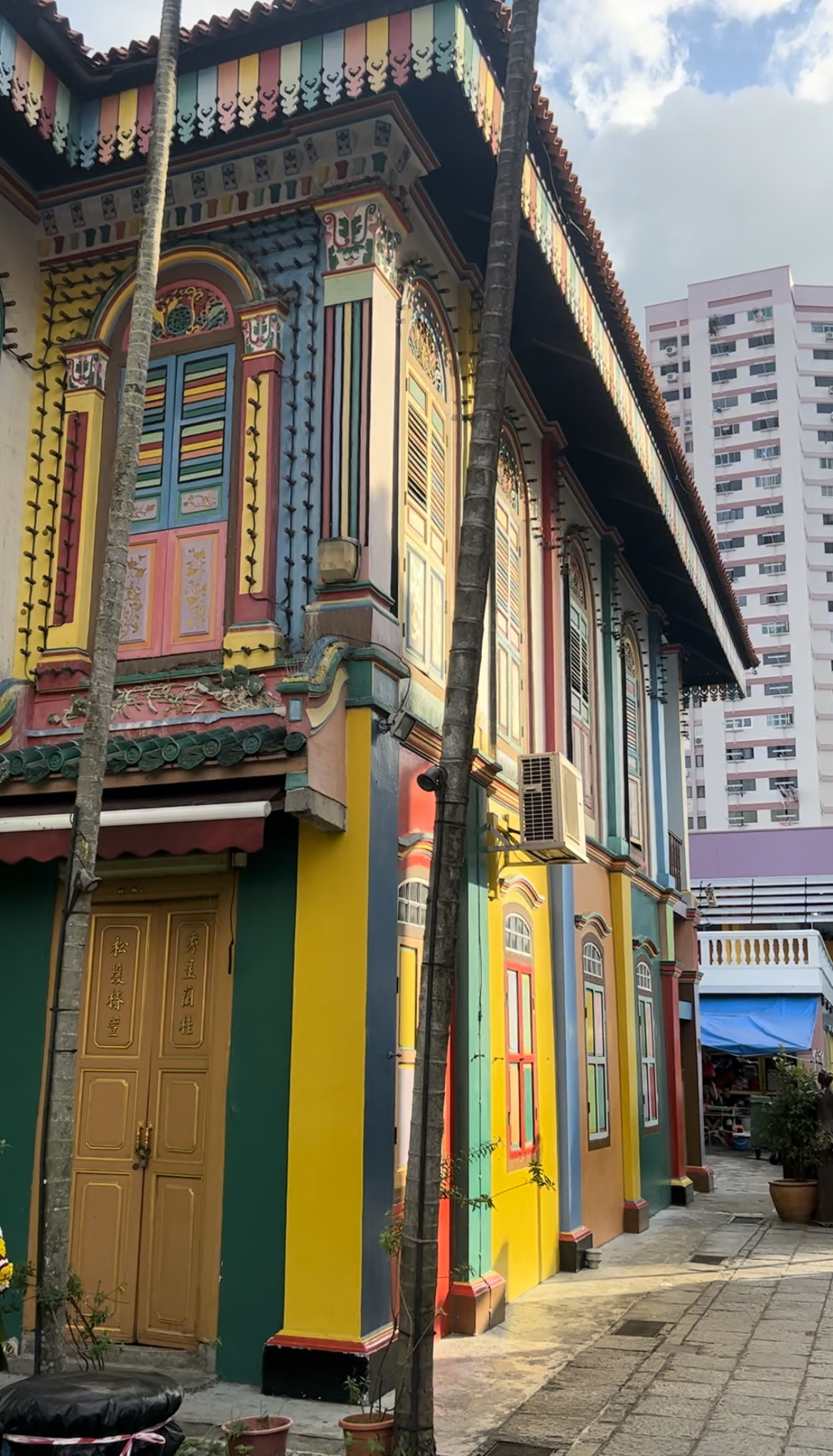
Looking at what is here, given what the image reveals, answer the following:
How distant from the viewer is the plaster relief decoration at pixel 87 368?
29.4ft

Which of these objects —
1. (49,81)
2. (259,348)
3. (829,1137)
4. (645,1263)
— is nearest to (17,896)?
(259,348)

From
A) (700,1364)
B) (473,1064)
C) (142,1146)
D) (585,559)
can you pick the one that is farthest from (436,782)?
(585,559)

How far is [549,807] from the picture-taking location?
1034 centimetres

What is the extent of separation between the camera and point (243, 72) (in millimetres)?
8047

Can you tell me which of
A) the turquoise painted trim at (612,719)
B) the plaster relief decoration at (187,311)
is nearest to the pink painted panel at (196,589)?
the plaster relief decoration at (187,311)

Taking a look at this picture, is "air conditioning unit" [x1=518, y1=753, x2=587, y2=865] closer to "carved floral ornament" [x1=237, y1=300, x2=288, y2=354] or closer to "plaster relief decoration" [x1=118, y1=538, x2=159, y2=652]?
"plaster relief decoration" [x1=118, y1=538, x2=159, y2=652]

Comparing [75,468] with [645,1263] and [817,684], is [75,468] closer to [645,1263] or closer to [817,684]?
[645,1263]

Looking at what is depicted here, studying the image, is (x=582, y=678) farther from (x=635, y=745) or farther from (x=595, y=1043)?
(x=595, y=1043)

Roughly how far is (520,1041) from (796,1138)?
18.8ft

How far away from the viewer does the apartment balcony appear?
964 inches

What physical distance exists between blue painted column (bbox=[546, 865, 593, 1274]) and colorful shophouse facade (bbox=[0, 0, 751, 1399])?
0.82m

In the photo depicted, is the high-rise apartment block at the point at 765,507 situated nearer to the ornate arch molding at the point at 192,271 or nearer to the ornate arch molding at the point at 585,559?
the ornate arch molding at the point at 585,559

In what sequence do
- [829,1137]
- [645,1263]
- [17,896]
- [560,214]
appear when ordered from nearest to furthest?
[17,896] → [560,214] → [645,1263] → [829,1137]

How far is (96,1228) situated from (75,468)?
16.2 feet
